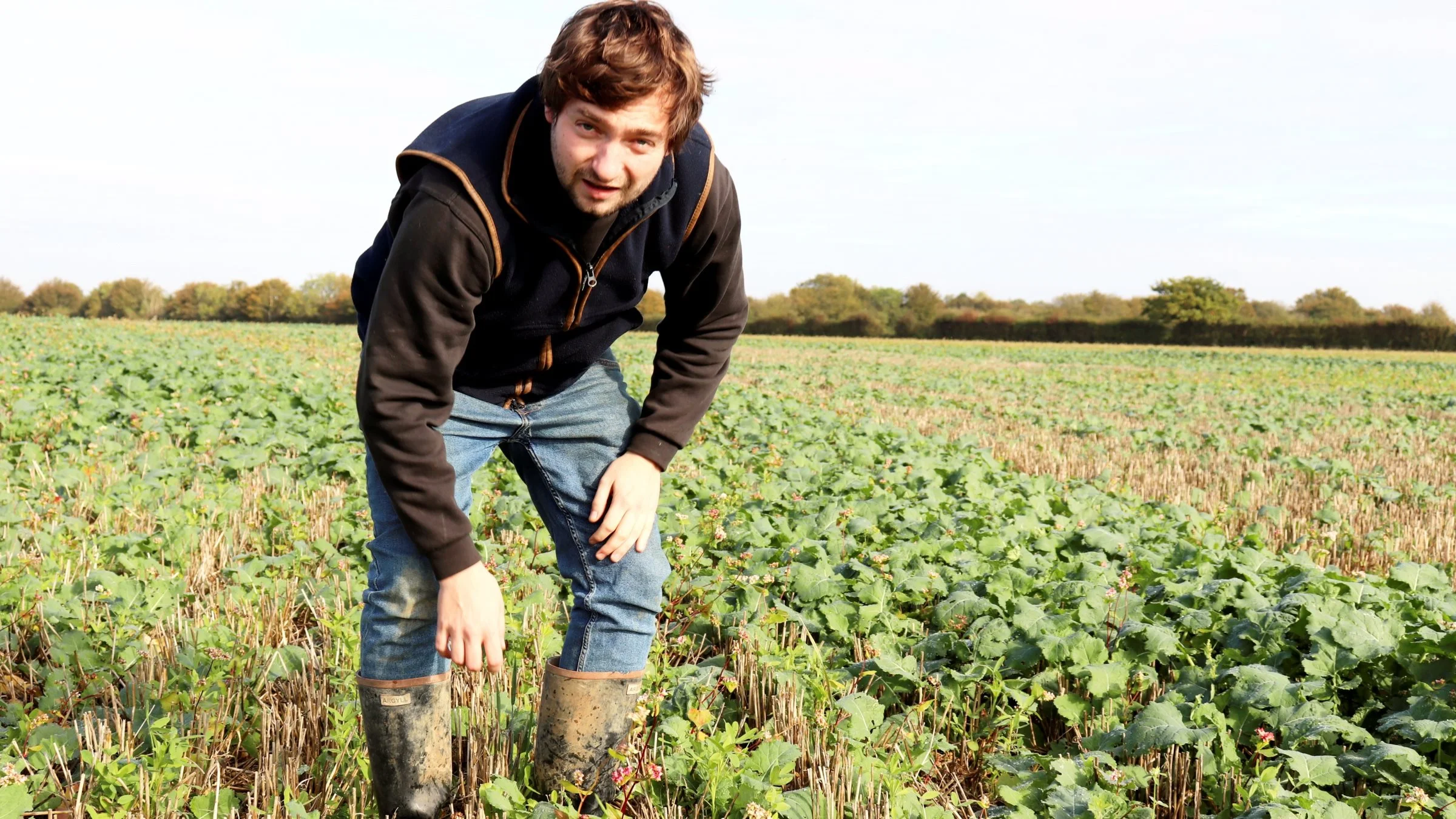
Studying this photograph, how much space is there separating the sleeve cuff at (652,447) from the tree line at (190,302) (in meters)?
70.0

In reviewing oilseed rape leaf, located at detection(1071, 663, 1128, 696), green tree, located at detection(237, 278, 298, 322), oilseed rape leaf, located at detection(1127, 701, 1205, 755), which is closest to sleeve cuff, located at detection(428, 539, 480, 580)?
oilseed rape leaf, located at detection(1127, 701, 1205, 755)

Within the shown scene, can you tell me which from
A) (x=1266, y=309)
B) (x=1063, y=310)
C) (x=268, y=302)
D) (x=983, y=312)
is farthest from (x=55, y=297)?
(x=1266, y=309)

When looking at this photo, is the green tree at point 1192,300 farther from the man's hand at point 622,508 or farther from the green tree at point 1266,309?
the man's hand at point 622,508

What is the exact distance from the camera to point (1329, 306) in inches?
3019

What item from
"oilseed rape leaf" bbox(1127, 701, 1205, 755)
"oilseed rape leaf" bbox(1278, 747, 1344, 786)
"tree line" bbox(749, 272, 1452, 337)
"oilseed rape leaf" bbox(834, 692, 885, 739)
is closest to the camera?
"oilseed rape leaf" bbox(1278, 747, 1344, 786)

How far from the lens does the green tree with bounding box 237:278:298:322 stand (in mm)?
78250

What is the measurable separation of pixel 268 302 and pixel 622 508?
285 feet

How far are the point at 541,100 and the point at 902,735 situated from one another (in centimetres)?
222

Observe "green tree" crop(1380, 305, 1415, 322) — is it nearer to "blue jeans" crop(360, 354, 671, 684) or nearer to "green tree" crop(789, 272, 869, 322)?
"green tree" crop(789, 272, 869, 322)

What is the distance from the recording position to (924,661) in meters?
3.87

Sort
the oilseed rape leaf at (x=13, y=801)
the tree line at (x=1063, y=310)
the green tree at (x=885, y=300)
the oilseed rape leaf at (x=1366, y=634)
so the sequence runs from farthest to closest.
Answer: the green tree at (x=885, y=300)
the tree line at (x=1063, y=310)
the oilseed rape leaf at (x=1366, y=634)
the oilseed rape leaf at (x=13, y=801)

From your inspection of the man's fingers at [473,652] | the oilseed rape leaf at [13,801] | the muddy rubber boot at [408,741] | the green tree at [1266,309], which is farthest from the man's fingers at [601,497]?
the green tree at [1266,309]

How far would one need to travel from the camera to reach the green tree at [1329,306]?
2965 inches

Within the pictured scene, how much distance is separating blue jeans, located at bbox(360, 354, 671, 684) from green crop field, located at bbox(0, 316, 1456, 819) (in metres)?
0.28
